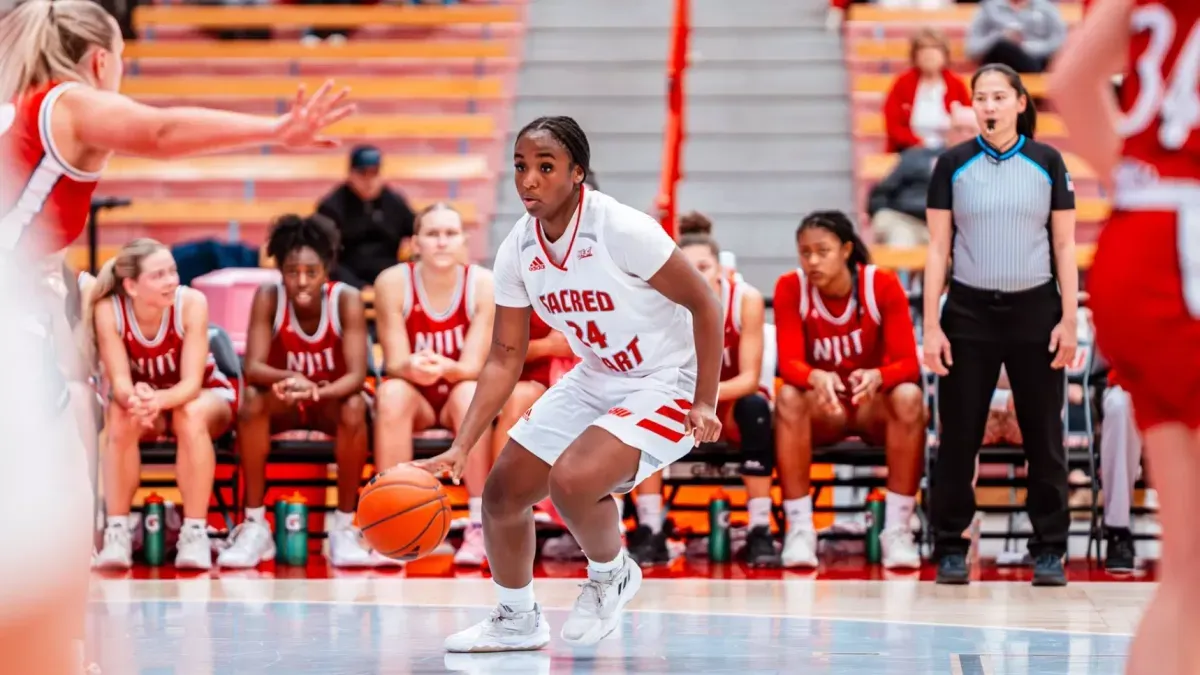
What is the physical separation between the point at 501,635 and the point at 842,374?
2.65m

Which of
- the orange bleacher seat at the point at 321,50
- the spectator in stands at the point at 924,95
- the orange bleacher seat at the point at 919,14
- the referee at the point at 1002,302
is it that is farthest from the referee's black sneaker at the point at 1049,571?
the orange bleacher seat at the point at 321,50

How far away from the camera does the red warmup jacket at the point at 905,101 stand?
1039 centimetres

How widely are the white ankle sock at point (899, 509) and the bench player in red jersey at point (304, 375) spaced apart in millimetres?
2225

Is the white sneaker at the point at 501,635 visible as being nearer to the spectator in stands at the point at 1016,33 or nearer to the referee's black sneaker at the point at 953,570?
the referee's black sneaker at the point at 953,570

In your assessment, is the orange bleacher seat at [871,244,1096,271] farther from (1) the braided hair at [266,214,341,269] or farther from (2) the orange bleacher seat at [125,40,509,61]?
(2) the orange bleacher seat at [125,40,509,61]

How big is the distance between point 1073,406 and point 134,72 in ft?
26.0

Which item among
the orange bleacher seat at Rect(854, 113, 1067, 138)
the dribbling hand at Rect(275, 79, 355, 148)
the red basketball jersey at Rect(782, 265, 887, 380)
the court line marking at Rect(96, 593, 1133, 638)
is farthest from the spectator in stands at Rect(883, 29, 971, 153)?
the dribbling hand at Rect(275, 79, 355, 148)

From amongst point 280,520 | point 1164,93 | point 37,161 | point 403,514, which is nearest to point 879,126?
point 280,520

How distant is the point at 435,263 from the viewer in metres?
7.55

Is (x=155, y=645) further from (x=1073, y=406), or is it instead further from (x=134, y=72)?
(x=134, y=72)

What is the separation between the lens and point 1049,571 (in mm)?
6637

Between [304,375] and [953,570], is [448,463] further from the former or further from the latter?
[304,375]

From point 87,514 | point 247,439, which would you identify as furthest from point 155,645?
point 87,514

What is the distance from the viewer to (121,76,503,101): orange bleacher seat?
12414 millimetres
